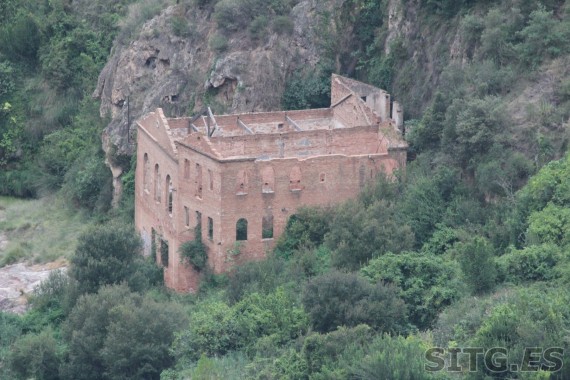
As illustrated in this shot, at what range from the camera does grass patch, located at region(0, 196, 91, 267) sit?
7244 cm

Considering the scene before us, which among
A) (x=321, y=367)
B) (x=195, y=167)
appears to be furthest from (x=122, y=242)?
(x=321, y=367)

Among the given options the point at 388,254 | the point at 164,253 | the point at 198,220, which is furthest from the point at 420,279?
the point at 164,253

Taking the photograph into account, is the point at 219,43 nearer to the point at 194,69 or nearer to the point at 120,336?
the point at 194,69

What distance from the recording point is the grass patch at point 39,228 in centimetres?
7244

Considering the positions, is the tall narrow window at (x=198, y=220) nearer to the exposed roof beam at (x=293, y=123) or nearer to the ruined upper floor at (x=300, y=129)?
the ruined upper floor at (x=300, y=129)

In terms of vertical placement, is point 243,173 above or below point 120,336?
above

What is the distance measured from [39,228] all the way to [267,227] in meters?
14.4

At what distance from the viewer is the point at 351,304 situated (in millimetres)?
57125

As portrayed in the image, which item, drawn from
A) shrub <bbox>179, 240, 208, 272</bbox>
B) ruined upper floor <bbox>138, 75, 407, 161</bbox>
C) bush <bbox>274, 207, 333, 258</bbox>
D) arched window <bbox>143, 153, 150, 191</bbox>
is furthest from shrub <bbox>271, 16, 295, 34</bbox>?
shrub <bbox>179, 240, 208, 272</bbox>

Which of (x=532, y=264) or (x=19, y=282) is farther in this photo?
(x=19, y=282)

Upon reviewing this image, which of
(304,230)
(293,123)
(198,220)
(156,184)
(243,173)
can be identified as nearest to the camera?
(243,173)

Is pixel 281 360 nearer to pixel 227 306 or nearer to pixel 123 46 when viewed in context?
pixel 227 306

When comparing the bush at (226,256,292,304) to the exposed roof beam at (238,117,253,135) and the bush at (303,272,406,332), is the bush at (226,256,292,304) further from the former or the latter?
the exposed roof beam at (238,117,253,135)

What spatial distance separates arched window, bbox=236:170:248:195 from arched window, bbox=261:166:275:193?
2.09 feet
